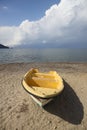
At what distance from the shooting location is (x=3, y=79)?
12.7 metres

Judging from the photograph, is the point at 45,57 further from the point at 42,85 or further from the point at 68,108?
the point at 68,108

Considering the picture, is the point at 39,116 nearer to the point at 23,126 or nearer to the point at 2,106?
the point at 23,126

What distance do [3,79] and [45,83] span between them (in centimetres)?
411

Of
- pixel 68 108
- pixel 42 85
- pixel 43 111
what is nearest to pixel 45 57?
pixel 42 85

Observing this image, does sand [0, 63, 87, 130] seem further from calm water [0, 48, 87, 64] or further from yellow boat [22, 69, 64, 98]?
calm water [0, 48, 87, 64]

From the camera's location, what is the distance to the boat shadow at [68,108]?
8289 mm

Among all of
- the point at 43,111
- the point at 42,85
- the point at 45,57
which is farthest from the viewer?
the point at 45,57

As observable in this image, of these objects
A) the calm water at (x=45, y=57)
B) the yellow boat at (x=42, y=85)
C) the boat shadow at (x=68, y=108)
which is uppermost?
the yellow boat at (x=42, y=85)

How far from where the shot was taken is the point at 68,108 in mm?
8992

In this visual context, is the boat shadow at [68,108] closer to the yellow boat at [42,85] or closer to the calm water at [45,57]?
the yellow boat at [42,85]

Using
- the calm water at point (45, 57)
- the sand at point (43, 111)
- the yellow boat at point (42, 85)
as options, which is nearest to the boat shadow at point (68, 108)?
the sand at point (43, 111)

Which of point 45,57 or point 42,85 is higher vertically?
point 42,85

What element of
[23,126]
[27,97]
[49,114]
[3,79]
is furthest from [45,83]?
[3,79]

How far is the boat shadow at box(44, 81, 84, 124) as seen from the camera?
8.29 m
